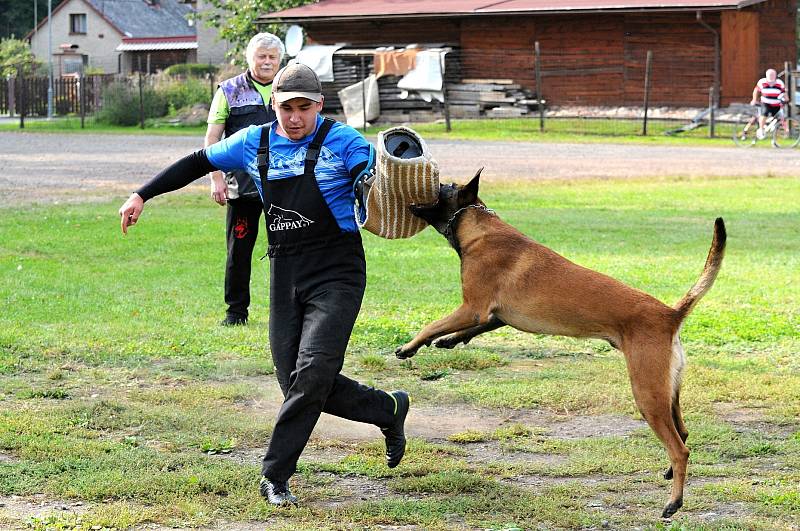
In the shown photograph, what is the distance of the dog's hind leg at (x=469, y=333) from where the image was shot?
538cm

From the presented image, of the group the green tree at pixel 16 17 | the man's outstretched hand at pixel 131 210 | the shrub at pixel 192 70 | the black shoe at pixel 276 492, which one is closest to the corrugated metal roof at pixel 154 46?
the green tree at pixel 16 17

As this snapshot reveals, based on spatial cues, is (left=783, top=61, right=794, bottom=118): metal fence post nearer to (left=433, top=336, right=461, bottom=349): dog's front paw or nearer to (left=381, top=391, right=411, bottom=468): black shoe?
(left=433, top=336, right=461, bottom=349): dog's front paw

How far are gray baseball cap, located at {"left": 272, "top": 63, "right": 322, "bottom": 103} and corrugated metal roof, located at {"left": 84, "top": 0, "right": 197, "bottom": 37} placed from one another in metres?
73.1

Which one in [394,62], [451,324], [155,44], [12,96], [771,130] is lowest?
[451,324]

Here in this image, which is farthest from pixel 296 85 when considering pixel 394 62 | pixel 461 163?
pixel 394 62

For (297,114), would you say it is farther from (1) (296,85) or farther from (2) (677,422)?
(2) (677,422)

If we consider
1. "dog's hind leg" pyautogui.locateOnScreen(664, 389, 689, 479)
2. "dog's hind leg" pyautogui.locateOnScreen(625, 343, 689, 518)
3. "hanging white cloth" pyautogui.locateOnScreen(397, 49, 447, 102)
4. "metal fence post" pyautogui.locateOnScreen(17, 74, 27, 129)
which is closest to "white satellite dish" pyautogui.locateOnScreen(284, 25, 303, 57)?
"hanging white cloth" pyautogui.locateOnScreen(397, 49, 447, 102)

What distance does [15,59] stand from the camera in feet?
208

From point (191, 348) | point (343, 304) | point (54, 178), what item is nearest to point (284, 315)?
point (343, 304)

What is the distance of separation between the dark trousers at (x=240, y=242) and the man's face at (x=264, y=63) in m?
0.91

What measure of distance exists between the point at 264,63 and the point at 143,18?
73.9m

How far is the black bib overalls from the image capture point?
496 centimetres

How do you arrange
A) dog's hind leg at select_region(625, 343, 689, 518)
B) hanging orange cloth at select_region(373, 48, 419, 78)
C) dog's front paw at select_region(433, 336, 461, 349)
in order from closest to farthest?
dog's hind leg at select_region(625, 343, 689, 518) < dog's front paw at select_region(433, 336, 461, 349) < hanging orange cloth at select_region(373, 48, 419, 78)

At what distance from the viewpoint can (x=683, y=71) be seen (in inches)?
1364
